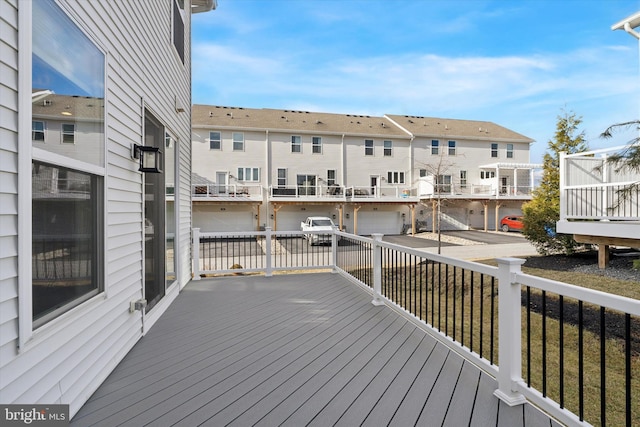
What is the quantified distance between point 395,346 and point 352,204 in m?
16.8

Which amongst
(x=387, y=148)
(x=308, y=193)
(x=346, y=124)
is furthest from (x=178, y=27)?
(x=387, y=148)

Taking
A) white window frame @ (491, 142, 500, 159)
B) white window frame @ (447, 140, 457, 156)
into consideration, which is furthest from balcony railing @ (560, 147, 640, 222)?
white window frame @ (491, 142, 500, 159)

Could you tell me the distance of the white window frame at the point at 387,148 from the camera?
21891 mm

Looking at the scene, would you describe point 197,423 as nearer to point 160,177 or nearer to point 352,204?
point 160,177

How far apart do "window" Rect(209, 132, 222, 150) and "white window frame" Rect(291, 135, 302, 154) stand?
4224 millimetres

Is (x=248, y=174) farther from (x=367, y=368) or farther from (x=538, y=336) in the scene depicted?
(x=367, y=368)

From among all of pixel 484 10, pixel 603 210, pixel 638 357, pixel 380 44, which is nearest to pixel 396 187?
pixel 380 44

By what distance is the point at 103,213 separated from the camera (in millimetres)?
2607

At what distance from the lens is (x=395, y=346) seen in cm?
320

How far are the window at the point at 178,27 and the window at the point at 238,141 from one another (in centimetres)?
1333

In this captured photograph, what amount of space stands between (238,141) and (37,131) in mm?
18311

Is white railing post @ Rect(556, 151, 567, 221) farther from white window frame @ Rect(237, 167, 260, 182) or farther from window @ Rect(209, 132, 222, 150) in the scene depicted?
window @ Rect(209, 132, 222, 150)

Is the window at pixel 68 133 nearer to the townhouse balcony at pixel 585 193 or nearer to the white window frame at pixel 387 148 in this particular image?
the townhouse balcony at pixel 585 193

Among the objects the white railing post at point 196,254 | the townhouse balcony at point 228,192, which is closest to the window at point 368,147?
the townhouse balcony at point 228,192
